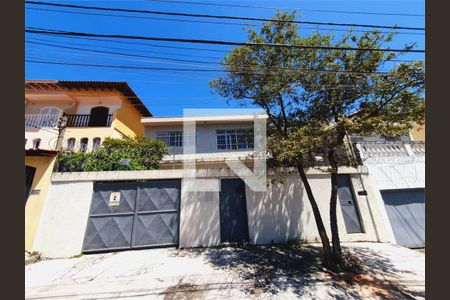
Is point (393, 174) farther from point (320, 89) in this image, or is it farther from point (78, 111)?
point (78, 111)

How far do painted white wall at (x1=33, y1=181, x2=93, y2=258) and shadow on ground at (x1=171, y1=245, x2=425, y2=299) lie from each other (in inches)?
130

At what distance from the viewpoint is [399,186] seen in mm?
7801

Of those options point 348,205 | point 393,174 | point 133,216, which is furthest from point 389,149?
point 133,216

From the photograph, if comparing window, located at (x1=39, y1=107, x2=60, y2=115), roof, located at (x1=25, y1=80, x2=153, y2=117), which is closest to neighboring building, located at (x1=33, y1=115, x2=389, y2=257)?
roof, located at (x1=25, y1=80, x2=153, y2=117)

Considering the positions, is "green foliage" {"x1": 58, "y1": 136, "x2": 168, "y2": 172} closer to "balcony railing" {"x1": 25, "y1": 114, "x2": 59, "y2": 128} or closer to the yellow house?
the yellow house

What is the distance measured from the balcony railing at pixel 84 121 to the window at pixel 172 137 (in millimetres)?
3644

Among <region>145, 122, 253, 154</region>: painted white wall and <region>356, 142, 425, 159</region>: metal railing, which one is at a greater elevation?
<region>145, 122, 253, 154</region>: painted white wall

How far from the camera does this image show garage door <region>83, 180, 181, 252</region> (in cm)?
660

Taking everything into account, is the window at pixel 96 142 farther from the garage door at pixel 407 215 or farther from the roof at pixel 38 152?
the garage door at pixel 407 215

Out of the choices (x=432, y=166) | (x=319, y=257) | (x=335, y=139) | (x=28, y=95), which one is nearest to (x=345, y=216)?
(x=319, y=257)

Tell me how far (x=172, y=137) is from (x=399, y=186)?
41.4ft

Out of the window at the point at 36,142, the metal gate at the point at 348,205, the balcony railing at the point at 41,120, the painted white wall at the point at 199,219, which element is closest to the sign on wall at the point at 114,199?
the painted white wall at the point at 199,219

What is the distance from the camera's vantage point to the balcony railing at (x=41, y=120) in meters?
13.3

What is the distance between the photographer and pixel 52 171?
691 cm
